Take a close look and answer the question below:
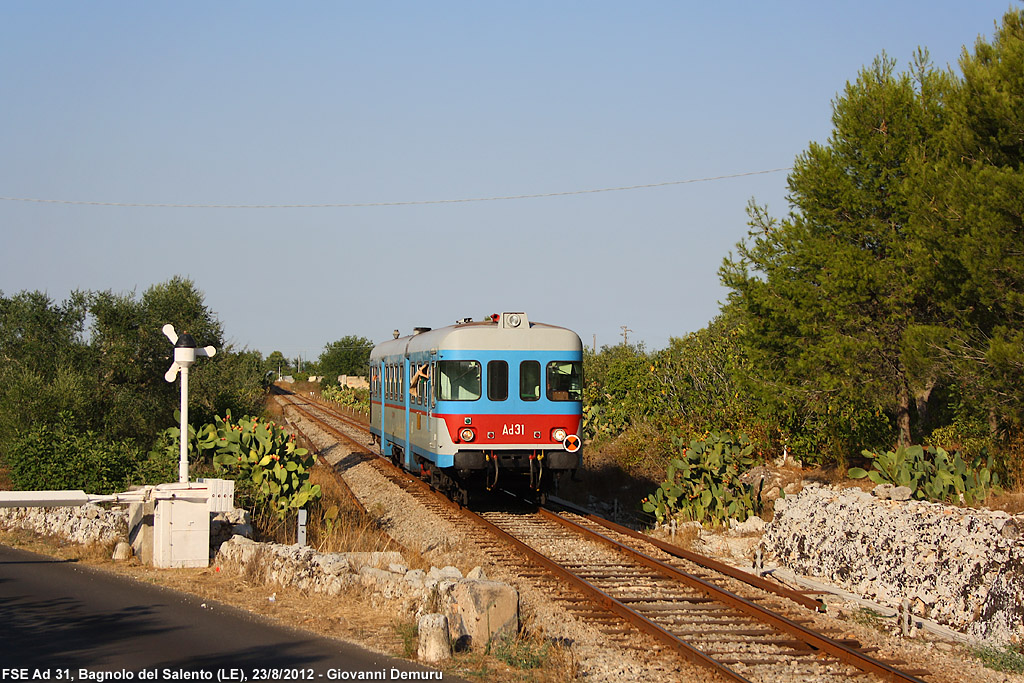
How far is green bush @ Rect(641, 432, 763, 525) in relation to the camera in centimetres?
1564

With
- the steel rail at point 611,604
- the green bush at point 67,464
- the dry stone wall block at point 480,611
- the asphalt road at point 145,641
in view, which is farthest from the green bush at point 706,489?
the green bush at point 67,464

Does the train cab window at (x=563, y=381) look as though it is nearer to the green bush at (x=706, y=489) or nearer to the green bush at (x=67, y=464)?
the green bush at (x=706, y=489)

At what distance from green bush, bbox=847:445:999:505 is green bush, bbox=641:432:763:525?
2222 millimetres

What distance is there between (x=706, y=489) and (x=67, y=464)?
10.8 m

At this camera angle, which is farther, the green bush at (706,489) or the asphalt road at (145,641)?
the green bush at (706,489)

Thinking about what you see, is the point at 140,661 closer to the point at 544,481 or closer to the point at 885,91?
the point at 544,481

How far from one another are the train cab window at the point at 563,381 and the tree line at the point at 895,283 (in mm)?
4768

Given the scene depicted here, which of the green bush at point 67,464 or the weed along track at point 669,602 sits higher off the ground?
the green bush at point 67,464

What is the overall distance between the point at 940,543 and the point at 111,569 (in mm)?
8967

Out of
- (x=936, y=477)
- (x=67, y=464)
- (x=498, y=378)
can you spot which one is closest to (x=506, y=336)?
(x=498, y=378)

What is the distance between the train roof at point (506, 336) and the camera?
16.9m

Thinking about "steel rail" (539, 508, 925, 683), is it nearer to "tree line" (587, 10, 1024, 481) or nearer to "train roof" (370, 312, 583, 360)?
"train roof" (370, 312, 583, 360)

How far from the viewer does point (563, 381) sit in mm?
17188

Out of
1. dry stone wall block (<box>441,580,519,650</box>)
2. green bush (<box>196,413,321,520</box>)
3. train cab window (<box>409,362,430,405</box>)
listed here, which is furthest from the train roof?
dry stone wall block (<box>441,580,519,650</box>)
